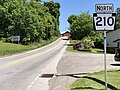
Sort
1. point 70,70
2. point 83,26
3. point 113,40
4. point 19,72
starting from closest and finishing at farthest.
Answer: point 19,72 < point 70,70 < point 113,40 < point 83,26

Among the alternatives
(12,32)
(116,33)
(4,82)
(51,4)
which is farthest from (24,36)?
(4,82)

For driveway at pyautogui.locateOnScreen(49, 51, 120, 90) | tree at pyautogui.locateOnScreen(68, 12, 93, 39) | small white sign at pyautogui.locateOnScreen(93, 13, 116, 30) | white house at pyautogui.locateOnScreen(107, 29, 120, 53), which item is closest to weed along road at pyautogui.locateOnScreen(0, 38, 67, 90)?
driveway at pyautogui.locateOnScreen(49, 51, 120, 90)

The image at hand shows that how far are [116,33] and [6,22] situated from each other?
47821 mm

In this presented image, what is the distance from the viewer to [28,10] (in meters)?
97.8

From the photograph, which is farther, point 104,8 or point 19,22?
point 19,22

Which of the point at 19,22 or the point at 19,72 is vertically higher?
the point at 19,22

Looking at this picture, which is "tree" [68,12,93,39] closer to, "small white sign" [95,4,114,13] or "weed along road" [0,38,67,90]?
"weed along road" [0,38,67,90]

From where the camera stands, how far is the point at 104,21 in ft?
33.9

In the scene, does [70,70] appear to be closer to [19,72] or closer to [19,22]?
[19,72]

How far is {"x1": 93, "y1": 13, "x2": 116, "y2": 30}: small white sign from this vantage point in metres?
10.2

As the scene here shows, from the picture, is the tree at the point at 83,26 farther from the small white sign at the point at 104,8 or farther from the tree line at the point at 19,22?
the small white sign at the point at 104,8

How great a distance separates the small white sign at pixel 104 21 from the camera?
10.2 m

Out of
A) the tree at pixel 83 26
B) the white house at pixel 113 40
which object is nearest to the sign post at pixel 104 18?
the white house at pixel 113 40

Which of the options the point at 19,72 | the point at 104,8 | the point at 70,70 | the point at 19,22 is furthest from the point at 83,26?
the point at 104,8
